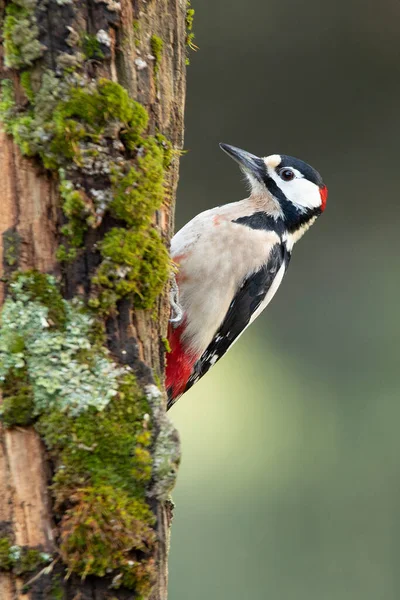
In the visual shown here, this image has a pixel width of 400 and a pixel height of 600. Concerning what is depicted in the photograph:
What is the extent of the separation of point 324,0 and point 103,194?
337cm

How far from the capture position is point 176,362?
2.69 meters

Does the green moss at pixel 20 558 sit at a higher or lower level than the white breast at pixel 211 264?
lower

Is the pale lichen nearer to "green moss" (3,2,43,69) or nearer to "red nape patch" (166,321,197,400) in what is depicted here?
"green moss" (3,2,43,69)

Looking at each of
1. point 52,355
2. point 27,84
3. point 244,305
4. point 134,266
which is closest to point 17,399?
point 52,355

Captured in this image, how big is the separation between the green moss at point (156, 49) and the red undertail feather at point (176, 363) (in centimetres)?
117

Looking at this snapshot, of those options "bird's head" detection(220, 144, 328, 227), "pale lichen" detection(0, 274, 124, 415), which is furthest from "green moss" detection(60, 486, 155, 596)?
"bird's head" detection(220, 144, 328, 227)

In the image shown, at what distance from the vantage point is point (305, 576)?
4215 millimetres

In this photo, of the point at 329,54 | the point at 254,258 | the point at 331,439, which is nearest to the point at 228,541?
the point at 331,439

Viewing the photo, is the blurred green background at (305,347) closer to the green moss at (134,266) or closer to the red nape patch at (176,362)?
the red nape patch at (176,362)

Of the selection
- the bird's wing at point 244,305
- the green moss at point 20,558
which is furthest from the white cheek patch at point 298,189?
the green moss at point 20,558

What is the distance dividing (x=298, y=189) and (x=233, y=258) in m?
0.44

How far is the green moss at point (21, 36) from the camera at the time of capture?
4.63 ft

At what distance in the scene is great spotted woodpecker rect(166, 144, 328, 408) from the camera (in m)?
2.64

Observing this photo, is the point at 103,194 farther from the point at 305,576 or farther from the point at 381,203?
the point at 381,203
